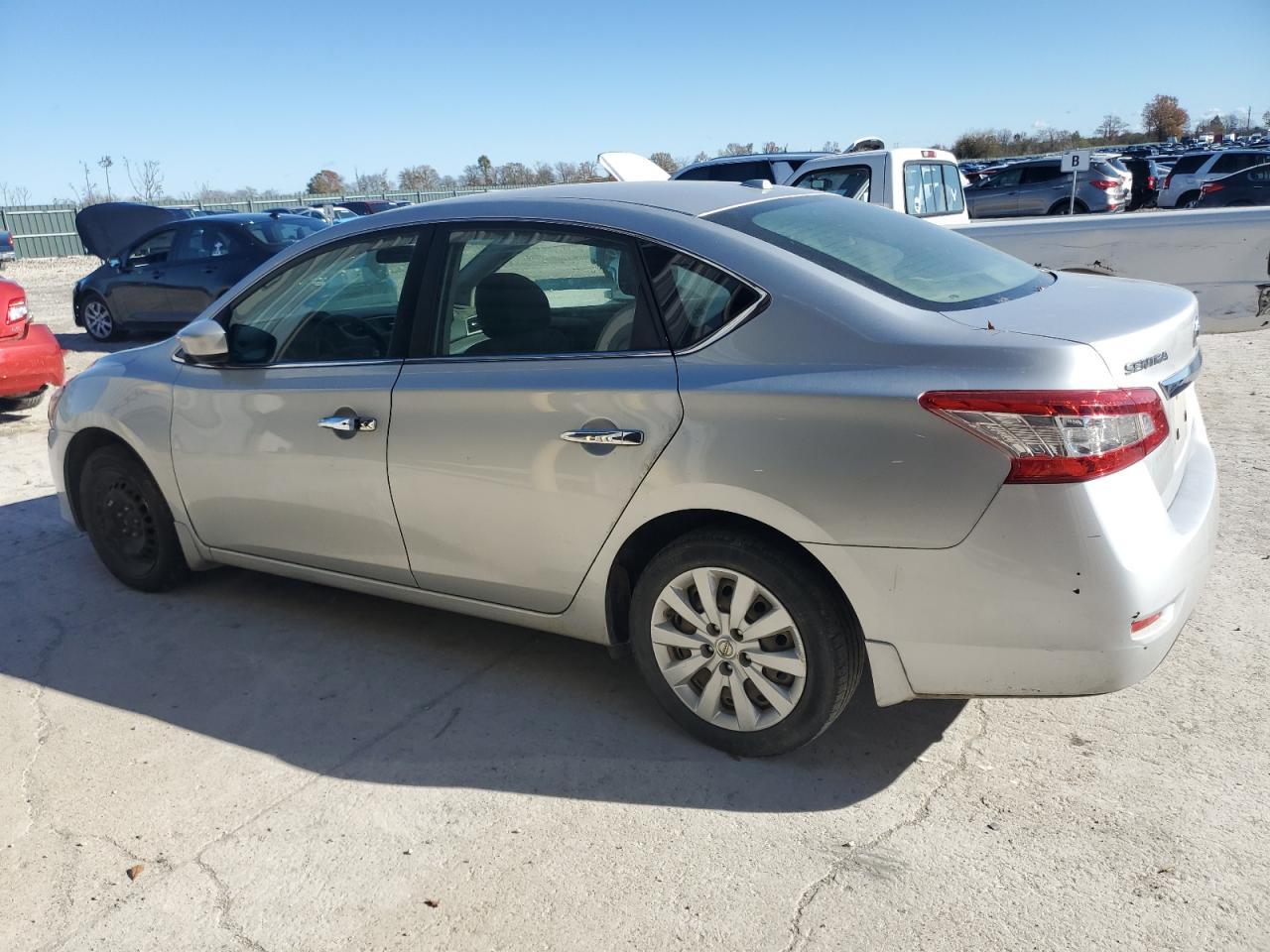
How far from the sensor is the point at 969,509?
2738mm

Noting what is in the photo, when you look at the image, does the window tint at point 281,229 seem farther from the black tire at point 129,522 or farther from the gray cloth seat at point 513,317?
the gray cloth seat at point 513,317

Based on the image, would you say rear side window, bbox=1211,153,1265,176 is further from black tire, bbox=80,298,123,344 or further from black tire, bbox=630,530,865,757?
black tire, bbox=630,530,865,757

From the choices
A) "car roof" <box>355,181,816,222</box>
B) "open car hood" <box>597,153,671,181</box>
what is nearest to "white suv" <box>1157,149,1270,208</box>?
"open car hood" <box>597,153,671,181</box>

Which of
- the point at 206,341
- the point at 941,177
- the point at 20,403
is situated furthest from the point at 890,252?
the point at 20,403

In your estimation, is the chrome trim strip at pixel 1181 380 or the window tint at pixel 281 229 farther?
the window tint at pixel 281 229

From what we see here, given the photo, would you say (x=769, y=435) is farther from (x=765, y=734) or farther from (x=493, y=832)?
(x=493, y=832)

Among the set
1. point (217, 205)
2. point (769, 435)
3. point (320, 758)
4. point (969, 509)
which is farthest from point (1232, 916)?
point (217, 205)

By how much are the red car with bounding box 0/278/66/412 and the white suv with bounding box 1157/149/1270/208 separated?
23209 millimetres

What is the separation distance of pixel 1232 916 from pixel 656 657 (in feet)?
5.44

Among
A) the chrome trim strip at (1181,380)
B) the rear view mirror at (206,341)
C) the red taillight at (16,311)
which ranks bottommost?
the chrome trim strip at (1181,380)

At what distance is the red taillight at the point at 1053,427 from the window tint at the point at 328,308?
2132 mm

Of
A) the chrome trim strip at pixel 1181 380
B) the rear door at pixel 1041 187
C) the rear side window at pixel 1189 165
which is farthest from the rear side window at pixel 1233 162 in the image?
the chrome trim strip at pixel 1181 380

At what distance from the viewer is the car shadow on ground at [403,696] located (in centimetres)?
329

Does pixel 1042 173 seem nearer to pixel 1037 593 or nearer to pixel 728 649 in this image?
pixel 728 649
